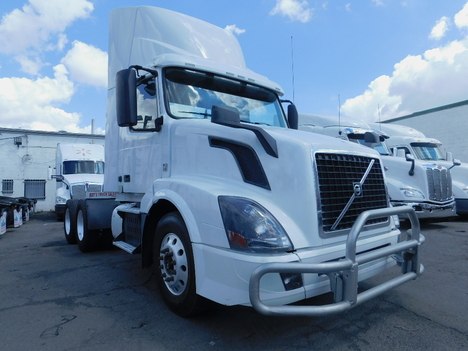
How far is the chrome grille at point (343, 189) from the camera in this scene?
292cm

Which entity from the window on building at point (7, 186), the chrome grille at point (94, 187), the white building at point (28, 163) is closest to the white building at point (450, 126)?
the chrome grille at point (94, 187)

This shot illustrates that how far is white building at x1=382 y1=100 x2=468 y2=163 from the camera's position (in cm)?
1856

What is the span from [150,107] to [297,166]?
7.24 ft

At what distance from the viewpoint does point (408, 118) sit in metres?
21.7

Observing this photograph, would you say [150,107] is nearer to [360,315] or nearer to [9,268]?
[360,315]

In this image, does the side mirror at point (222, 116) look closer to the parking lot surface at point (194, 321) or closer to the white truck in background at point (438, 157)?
the parking lot surface at point (194, 321)

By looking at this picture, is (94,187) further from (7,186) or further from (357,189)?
(357,189)

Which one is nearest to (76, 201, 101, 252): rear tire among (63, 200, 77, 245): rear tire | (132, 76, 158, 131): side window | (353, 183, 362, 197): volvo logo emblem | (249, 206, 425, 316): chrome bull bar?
(63, 200, 77, 245): rear tire

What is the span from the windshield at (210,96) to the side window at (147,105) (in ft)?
0.88

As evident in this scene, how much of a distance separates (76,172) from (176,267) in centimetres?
1242

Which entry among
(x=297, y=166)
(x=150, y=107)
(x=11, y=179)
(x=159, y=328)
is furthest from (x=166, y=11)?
(x=11, y=179)

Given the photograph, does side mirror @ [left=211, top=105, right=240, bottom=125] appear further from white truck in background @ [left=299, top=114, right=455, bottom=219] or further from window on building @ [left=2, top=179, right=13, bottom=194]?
Answer: window on building @ [left=2, top=179, right=13, bottom=194]

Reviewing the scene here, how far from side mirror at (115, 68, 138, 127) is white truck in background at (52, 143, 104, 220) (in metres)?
9.39

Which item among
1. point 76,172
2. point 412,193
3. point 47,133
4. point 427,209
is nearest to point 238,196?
point 412,193
